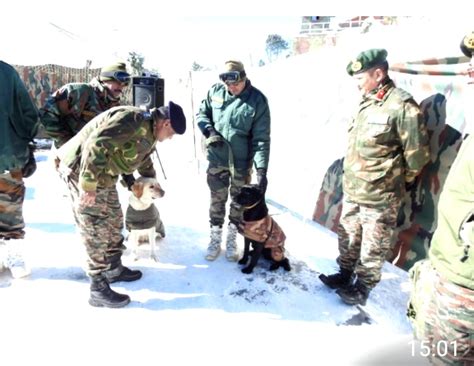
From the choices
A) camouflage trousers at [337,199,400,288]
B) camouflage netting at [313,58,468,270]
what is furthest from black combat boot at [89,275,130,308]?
camouflage netting at [313,58,468,270]

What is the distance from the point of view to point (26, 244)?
3.63 m

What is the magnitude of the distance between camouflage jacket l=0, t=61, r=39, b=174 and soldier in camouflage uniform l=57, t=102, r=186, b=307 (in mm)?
546

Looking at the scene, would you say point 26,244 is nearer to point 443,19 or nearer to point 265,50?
point 443,19

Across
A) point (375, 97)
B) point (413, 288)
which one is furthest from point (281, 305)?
point (375, 97)

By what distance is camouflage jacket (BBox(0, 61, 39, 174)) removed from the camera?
284 centimetres

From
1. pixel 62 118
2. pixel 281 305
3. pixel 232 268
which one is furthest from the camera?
pixel 232 268

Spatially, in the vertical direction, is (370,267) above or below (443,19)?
below

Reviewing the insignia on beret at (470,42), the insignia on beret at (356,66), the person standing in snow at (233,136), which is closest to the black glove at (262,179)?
the person standing in snow at (233,136)

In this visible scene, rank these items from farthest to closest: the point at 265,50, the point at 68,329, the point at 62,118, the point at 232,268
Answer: the point at 265,50 < the point at 232,268 < the point at 62,118 < the point at 68,329

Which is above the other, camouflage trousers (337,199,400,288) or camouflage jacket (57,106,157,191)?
camouflage jacket (57,106,157,191)

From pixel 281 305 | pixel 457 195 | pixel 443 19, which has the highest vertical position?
pixel 443 19

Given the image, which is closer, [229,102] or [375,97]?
[375,97]

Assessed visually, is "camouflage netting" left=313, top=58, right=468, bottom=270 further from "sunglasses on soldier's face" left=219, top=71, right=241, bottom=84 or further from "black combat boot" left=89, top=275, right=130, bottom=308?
"black combat boot" left=89, top=275, right=130, bottom=308

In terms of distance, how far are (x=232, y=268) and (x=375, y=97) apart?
209 cm
